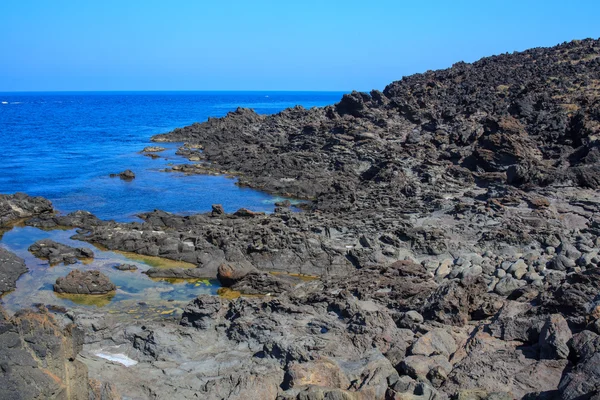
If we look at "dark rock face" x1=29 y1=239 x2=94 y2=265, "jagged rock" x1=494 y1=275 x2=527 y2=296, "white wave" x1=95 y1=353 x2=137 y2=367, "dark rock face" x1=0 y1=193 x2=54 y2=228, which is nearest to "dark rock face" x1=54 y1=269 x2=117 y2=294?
"dark rock face" x1=29 y1=239 x2=94 y2=265

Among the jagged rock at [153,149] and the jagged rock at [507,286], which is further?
the jagged rock at [153,149]

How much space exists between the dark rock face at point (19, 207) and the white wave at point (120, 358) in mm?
17997

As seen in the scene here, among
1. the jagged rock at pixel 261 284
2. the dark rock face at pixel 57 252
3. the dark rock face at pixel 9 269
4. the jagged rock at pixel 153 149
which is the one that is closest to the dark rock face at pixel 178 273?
the jagged rock at pixel 261 284

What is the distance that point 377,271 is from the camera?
718 inches

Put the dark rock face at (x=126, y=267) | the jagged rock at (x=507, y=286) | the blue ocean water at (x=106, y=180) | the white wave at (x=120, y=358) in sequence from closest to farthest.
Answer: the white wave at (x=120, y=358) < the jagged rock at (x=507, y=286) < the dark rock face at (x=126, y=267) < the blue ocean water at (x=106, y=180)

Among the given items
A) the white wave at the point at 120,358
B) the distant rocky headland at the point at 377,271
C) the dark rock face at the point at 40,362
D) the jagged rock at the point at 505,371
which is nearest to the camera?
the dark rock face at the point at 40,362

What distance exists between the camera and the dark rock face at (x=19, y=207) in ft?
90.9

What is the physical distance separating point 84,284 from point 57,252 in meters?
4.36

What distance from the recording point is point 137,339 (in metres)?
12.5

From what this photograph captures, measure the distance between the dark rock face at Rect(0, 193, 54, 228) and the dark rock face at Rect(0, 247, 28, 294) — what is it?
21.9 feet

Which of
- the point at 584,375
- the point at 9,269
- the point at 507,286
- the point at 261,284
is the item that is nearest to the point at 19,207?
the point at 9,269

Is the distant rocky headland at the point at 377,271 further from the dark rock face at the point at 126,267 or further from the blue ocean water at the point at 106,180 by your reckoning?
the blue ocean water at the point at 106,180

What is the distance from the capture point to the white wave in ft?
39.0

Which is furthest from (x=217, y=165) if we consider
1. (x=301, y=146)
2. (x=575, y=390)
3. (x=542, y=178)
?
(x=575, y=390)
